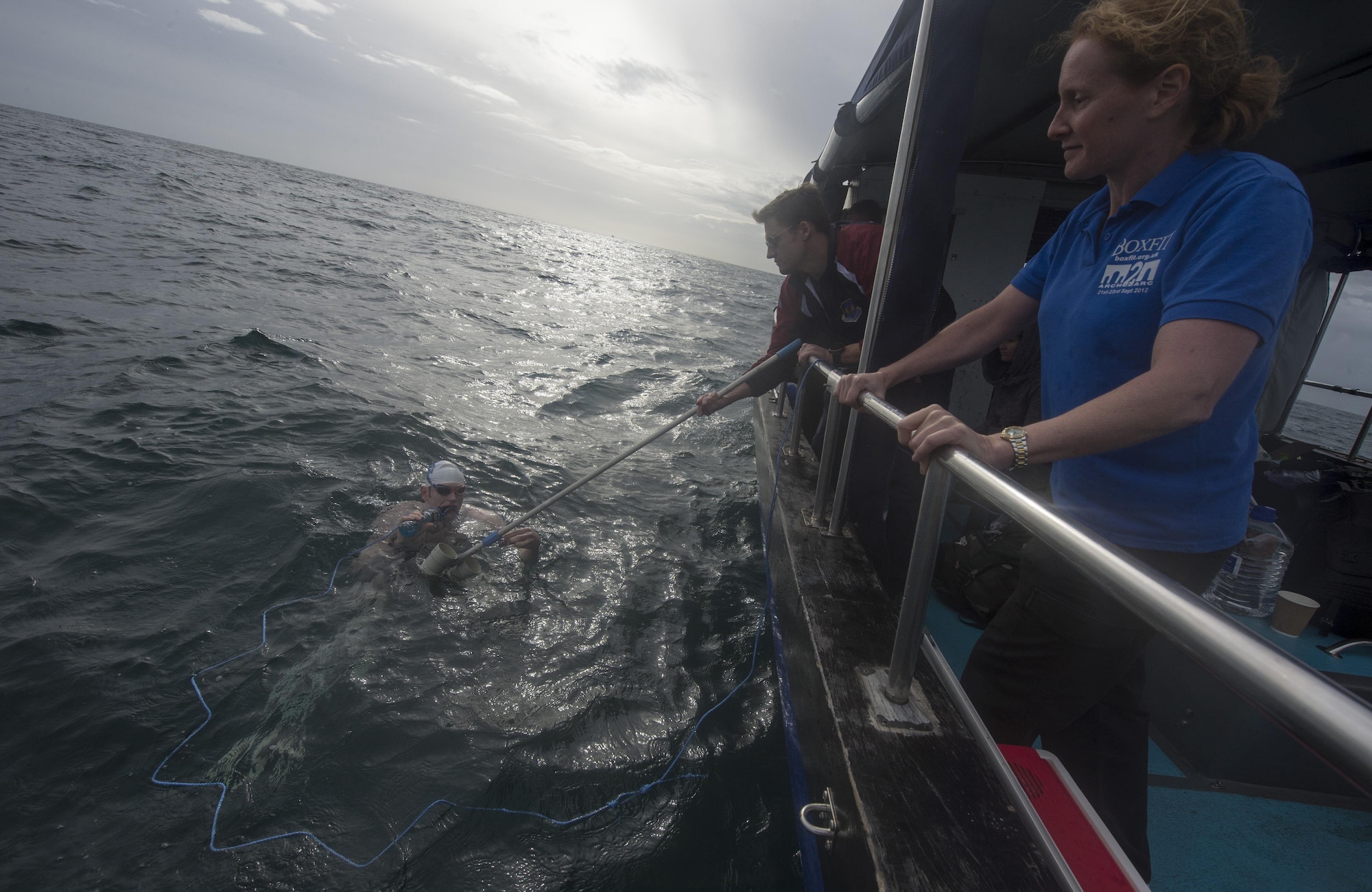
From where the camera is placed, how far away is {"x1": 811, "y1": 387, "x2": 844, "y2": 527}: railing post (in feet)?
9.20

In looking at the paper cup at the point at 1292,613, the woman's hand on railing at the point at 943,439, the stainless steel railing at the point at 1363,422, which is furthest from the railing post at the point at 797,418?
the stainless steel railing at the point at 1363,422

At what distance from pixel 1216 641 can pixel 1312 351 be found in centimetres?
784

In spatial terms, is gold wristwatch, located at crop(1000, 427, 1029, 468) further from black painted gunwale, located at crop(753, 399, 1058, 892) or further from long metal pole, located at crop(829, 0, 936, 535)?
long metal pole, located at crop(829, 0, 936, 535)

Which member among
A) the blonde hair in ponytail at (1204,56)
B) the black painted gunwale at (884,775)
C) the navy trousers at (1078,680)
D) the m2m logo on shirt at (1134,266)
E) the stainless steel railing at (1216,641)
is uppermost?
the blonde hair in ponytail at (1204,56)

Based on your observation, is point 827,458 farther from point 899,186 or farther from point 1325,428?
point 1325,428

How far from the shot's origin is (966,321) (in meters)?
1.89

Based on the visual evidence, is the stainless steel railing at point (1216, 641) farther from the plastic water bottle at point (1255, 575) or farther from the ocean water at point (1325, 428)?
the ocean water at point (1325, 428)

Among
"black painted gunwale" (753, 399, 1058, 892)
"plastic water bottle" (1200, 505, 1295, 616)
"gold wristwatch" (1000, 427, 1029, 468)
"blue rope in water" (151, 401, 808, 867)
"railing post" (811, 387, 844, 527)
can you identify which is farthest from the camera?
"plastic water bottle" (1200, 505, 1295, 616)

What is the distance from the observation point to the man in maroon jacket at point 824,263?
3.24 metres

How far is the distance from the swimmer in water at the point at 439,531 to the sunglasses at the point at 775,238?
9.07ft

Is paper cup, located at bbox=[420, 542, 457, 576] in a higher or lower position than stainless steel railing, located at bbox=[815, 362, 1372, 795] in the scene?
lower

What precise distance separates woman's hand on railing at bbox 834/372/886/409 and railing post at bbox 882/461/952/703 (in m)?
0.56

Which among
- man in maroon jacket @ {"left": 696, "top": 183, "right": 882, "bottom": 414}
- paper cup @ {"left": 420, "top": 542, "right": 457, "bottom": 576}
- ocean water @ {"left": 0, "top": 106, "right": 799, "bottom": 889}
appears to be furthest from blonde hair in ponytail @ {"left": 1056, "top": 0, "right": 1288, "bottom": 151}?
paper cup @ {"left": 420, "top": 542, "right": 457, "bottom": 576}

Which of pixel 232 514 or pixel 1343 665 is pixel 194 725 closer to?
pixel 232 514
